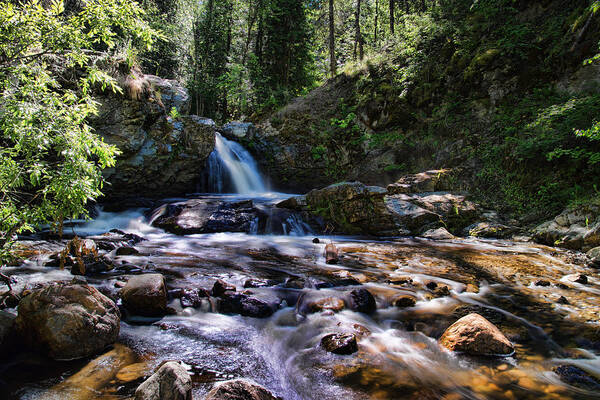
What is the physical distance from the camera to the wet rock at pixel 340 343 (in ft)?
10.8

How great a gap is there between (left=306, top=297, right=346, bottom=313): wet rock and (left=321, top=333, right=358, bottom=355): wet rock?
78 cm

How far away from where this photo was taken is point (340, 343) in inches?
131

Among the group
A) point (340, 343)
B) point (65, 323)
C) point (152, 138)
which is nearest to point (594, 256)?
point (340, 343)

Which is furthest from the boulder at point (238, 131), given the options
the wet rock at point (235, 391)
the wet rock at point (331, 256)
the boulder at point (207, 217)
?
the wet rock at point (235, 391)

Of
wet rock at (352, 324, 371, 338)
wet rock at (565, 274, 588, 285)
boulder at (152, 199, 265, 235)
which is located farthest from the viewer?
boulder at (152, 199, 265, 235)

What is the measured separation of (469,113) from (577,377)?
12.3 meters

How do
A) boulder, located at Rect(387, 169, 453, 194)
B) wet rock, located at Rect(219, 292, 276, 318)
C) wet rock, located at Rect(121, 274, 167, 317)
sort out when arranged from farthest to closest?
boulder, located at Rect(387, 169, 453, 194)
wet rock, located at Rect(219, 292, 276, 318)
wet rock, located at Rect(121, 274, 167, 317)

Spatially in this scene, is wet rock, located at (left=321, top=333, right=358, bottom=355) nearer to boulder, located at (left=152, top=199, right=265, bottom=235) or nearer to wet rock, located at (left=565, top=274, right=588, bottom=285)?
wet rock, located at (left=565, top=274, right=588, bottom=285)

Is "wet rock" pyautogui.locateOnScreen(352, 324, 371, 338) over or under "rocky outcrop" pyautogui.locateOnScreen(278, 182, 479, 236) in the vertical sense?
under

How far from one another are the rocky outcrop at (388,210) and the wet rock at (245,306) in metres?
6.64

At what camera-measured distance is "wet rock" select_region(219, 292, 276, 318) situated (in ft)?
13.6

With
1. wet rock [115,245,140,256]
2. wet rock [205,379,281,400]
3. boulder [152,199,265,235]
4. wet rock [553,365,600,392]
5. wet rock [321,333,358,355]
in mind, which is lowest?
wet rock [553,365,600,392]

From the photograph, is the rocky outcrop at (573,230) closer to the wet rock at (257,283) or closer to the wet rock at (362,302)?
the wet rock at (362,302)

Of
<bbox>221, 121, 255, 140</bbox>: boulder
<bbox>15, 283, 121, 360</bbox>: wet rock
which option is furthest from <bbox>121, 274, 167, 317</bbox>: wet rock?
<bbox>221, 121, 255, 140</bbox>: boulder
